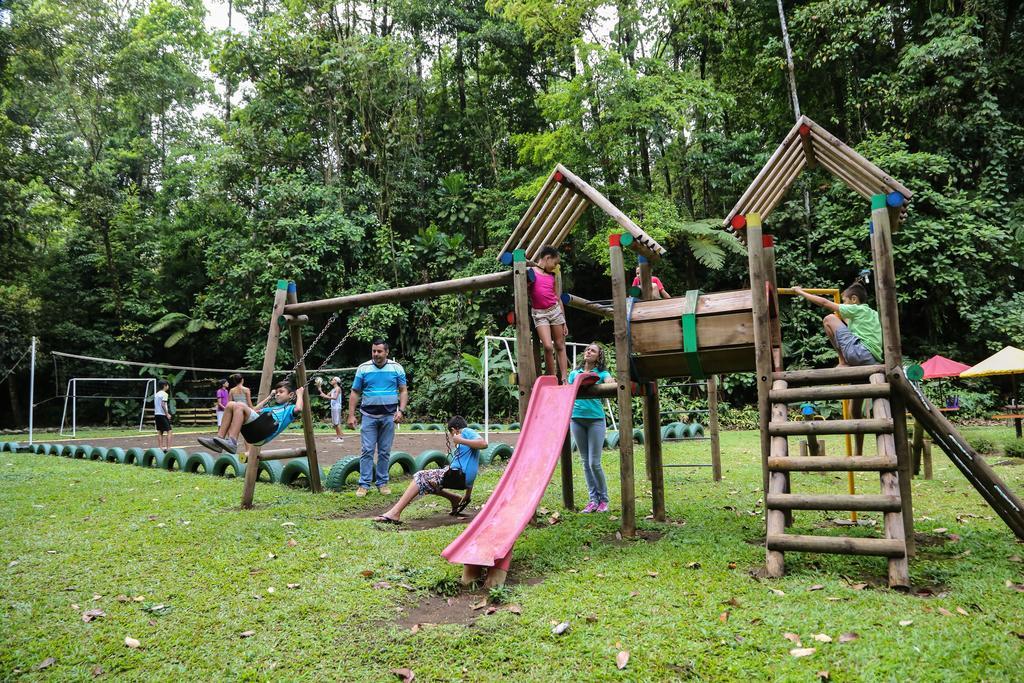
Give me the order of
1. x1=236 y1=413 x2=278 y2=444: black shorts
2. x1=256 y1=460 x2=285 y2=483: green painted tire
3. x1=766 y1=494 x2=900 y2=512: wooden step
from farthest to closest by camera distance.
Answer: x1=256 y1=460 x2=285 y2=483: green painted tire, x1=236 y1=413 x2=278 y2=444: black shorts, x1=766 y1=494 x2=900 y2=512: wooden step

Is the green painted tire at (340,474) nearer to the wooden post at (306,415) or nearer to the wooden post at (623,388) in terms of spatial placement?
the wooden post at (306,415)

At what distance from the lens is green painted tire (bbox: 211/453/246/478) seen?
33.6ft

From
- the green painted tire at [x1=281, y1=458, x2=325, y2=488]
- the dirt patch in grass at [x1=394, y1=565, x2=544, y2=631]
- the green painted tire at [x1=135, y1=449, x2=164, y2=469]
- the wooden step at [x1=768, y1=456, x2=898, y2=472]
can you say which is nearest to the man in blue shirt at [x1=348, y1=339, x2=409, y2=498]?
the green painted tire at [x1=281, y1=458, x2=325, y2=488]

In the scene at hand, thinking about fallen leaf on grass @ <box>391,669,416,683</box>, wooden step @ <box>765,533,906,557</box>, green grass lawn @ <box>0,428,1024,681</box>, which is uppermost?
wooden step @ <box>765,533,906,557</box>

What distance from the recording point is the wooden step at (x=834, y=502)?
173 inches

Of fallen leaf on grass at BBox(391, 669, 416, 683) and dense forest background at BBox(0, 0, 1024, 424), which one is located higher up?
dense forest background at BBox(0, 0, 1024, 424)

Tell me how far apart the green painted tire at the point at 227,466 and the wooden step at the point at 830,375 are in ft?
26.7

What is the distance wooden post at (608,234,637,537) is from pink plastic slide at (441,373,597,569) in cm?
45

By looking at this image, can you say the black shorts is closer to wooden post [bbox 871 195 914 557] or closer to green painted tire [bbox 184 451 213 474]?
green painted tire [bbox 184 451 213 474]

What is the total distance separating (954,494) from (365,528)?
6619mm

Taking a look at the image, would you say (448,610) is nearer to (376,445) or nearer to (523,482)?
(523,482)

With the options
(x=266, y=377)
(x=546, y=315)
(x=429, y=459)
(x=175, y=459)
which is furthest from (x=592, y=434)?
(x=175, y=459)

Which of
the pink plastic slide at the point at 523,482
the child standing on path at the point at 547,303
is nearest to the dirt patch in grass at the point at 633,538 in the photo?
the pink plastic slide at the point at 523,482

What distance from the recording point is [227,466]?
11.0 meters
